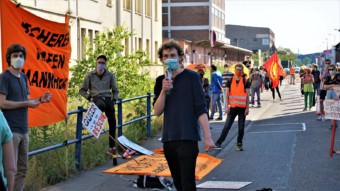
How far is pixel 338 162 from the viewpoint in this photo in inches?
467

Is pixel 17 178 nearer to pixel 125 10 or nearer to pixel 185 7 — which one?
pixel 125 10

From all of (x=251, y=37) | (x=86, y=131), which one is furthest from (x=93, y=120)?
(x=251, y=37)

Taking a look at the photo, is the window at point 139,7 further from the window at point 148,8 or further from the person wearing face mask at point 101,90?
the person wearing face mask at point 101,90

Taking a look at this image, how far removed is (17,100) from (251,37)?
16615 centimetres

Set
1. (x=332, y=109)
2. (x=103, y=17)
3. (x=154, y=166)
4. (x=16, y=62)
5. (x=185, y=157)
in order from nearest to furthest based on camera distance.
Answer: (x=185, y=157) → (x=16, y=62) → (x=154, y=166) → (x=332, y=109) → (x=103, y=17)

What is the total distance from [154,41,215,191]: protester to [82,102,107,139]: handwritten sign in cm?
411

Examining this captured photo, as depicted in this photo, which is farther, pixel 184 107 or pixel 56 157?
pixel 56 157

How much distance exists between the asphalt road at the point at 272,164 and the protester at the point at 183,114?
3.18m

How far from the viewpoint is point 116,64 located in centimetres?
1714

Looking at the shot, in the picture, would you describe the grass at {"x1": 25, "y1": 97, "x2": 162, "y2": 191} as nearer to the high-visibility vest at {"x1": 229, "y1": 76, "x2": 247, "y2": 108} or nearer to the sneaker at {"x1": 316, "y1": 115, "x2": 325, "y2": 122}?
the high-visibility vest at {"x1": 229, "y1": 76, "x2": 247, "y2": 108}

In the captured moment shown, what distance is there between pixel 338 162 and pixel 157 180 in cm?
401

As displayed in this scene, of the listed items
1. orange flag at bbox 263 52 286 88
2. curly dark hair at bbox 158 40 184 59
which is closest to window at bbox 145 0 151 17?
orange flag at bbox 263 52 286 88

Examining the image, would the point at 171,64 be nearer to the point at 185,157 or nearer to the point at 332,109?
the point at 185,157

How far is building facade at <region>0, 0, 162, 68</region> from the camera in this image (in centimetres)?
2864
